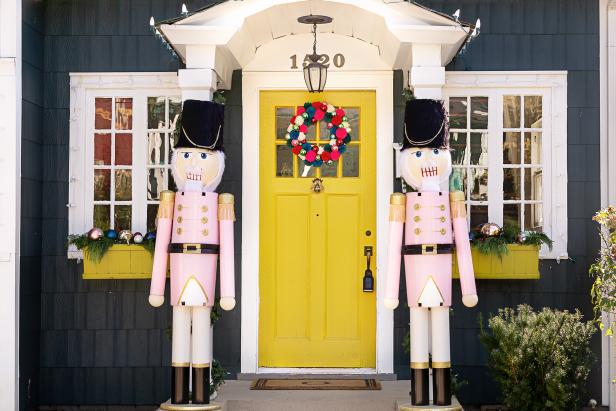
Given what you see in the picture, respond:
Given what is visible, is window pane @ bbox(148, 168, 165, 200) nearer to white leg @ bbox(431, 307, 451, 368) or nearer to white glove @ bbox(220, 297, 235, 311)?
white glove @ bbox(220, 297, 235, 311)

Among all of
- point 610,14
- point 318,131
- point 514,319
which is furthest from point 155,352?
point 610,14

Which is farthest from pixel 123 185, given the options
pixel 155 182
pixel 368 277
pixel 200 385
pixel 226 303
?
pixel 368 277

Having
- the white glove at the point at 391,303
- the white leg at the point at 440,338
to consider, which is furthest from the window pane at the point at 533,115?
the white glove at the point at 391,303

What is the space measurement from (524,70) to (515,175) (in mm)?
925

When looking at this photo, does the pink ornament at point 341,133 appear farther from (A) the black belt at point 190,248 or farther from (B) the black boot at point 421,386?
(B) the black boot at point 421,386

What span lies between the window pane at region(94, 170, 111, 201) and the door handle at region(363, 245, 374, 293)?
7.72 feet

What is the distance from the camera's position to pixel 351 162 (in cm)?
811

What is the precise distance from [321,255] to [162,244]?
1.73m

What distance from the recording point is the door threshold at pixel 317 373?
26.1ft

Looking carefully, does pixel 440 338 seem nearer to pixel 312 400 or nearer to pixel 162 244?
pixel 312 400

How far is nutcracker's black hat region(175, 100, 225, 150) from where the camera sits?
682 centimetres

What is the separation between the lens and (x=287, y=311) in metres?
8.08

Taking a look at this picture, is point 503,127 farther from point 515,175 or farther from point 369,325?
point 369,325

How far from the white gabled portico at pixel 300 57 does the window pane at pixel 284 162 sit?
0.22 metres
